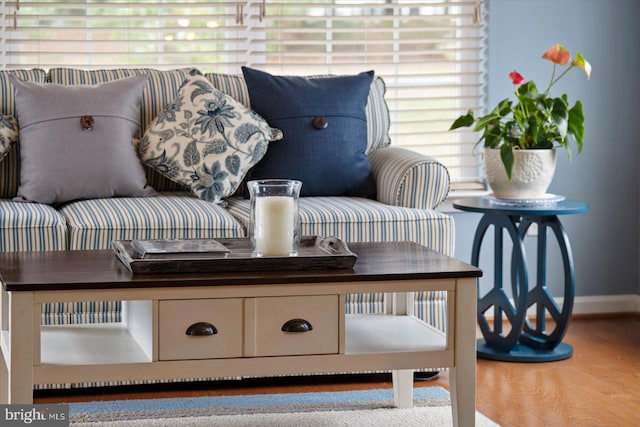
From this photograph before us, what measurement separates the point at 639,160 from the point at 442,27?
0.98 metres

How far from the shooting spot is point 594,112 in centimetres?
402

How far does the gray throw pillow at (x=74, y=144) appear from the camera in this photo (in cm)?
310

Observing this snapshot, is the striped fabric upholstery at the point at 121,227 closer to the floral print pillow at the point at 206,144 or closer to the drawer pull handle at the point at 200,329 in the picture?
the floral print pillow at the point at 206,144

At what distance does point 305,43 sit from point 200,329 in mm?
2108

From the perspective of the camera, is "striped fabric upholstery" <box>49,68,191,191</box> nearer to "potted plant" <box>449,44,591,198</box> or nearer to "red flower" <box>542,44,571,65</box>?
"potted plant" <box>449,44,591,198</box>

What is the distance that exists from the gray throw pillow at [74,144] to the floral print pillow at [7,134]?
0.11 feet

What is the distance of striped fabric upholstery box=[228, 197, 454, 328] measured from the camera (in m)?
2.96

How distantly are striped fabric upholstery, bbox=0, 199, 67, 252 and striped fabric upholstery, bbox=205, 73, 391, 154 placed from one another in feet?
3.04

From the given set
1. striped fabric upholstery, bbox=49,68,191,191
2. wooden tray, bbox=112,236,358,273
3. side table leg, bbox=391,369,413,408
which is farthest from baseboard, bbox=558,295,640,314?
wooden tray, bbox=112,236,358,273

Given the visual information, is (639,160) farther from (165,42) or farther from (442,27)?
(165,42)

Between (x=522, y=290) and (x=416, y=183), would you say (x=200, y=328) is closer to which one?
(x=416, y=183)

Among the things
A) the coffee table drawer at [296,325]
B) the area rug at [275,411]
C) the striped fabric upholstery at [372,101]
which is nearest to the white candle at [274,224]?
the coffee table drawer at [296,325]

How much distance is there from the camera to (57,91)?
319 centimetres

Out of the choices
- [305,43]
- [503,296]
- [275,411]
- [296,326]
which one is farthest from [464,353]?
[305,43]
